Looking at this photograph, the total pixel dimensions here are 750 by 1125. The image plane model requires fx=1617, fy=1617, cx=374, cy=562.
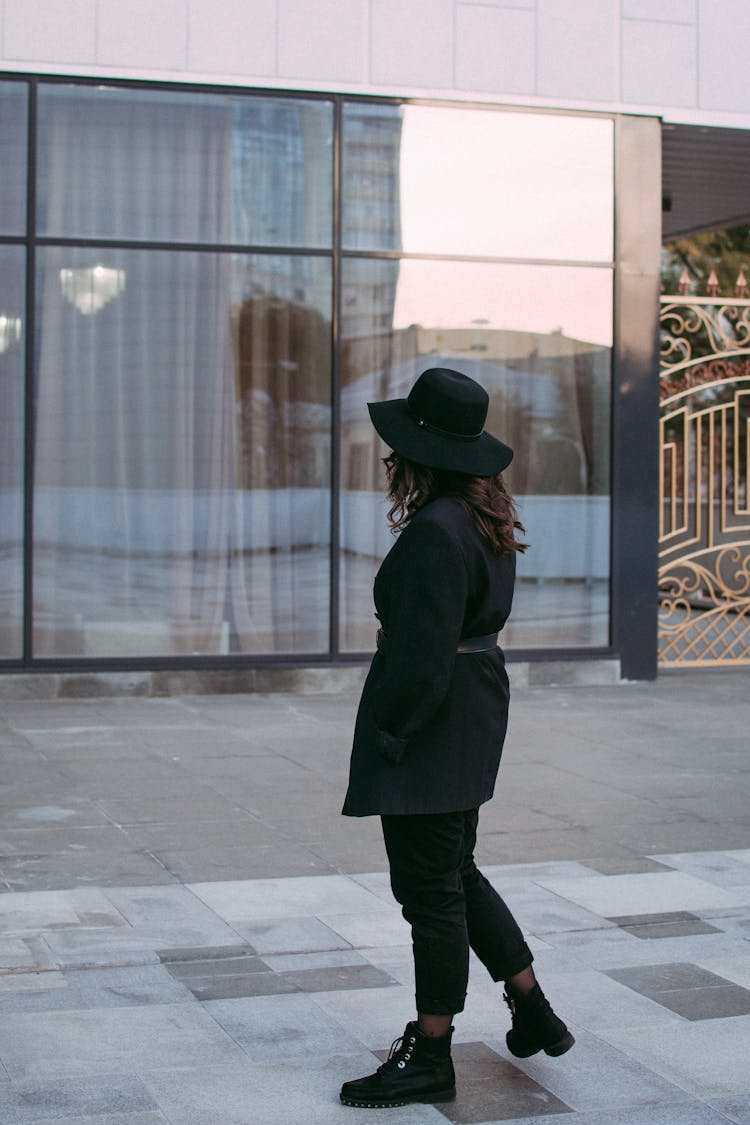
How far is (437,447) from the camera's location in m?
4.11

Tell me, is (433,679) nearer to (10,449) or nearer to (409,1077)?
(409,1077)

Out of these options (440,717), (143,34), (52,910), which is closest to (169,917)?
(52,910)

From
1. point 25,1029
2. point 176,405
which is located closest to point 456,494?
point 25,1029

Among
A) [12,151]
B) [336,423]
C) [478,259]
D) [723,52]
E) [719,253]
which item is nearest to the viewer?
[12,151]

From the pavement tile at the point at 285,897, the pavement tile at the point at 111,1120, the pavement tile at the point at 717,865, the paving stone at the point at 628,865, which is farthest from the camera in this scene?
the paving stone at the point at 628,865

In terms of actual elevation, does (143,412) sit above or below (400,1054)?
above

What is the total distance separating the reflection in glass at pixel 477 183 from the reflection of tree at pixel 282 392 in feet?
2.49

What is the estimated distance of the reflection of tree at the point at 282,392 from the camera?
1168cm

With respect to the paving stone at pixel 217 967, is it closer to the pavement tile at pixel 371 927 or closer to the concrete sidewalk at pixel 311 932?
the concrete sidewalk at pixel 311 932

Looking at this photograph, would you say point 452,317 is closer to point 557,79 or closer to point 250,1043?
point 557,79

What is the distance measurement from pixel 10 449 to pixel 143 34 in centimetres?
302

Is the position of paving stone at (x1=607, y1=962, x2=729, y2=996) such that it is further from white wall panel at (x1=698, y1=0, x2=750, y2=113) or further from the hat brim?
white wall panel at (x1=698, y1=0, x2=750, y2=113)

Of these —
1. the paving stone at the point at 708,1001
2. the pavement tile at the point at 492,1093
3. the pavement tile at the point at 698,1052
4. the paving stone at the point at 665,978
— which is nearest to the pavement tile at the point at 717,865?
the paving stone at the point at 665,978

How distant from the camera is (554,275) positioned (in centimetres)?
1223
